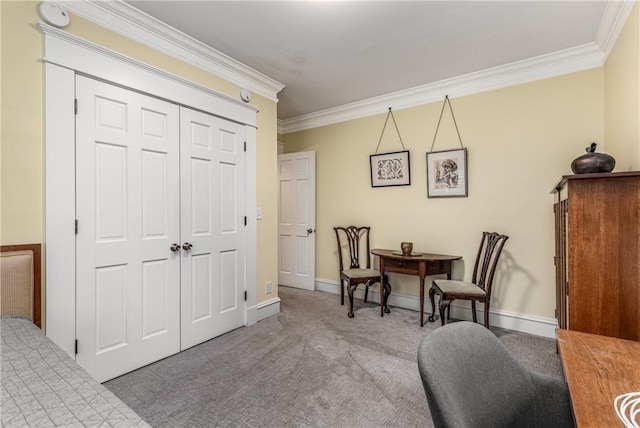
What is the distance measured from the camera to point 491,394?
3.26 ft

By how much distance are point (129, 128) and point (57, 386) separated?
1.80 meters

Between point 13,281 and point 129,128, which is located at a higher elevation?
point 129,128

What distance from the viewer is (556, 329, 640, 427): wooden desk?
0.77 metres

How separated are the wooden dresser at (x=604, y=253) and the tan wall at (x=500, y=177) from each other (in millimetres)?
1345

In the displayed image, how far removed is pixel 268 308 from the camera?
11.0 ft

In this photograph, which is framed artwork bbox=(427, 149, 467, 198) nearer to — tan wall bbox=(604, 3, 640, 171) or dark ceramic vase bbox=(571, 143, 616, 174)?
tan wall bbox=(604, 3, 640, 171)

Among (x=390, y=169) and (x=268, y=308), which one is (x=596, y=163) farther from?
(x=268, y=308)

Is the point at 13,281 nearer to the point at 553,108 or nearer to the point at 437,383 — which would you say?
the point at 437,383

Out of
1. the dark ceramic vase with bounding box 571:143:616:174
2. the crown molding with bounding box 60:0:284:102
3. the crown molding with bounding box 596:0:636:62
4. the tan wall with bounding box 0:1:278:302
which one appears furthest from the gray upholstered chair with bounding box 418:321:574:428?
the crown molding with bounding box 60:0:284:102

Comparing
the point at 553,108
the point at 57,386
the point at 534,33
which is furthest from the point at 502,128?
the point at 57,386

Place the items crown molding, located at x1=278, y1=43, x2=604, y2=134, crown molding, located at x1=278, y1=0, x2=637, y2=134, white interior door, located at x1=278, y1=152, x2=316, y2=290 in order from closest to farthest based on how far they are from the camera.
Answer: crown molding, located at x1=278, y1=0, x2=637, y2=134 → crown molding, located at x1=278, y1=43, x2=604, y2=134 → white interior door, located at x1=278, y1=152, x2=316, y2=290

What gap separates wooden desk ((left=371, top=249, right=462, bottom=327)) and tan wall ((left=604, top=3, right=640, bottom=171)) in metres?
1.58

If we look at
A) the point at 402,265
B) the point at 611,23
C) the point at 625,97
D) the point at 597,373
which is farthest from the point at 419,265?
the point at 611,23

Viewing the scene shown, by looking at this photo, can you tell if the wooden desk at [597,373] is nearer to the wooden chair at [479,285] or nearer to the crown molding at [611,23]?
the wooden chair at [479,285]
